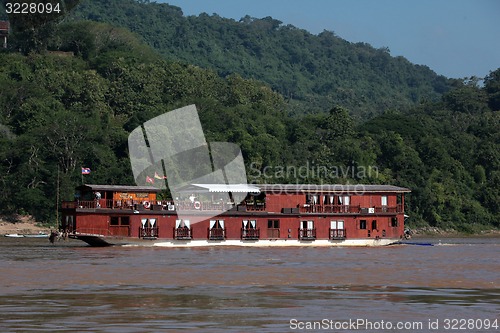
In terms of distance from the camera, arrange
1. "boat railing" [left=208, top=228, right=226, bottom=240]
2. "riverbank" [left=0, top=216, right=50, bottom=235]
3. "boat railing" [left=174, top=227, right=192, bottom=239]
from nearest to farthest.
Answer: "boat railing" [left=174, top=227, right=192, bottom=239], "boat railing" [left=208, top=228, right=226, bottom=240], "riverbank" [left=0, top=216, right=50, bottom=235]

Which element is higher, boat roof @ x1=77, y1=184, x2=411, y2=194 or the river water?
boat roof @ x1=77, y1=184, x2=411, y2=194

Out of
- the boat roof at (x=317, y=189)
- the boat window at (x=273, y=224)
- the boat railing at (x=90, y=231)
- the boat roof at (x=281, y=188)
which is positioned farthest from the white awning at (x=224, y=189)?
the boat railing at (x=90, y=231)

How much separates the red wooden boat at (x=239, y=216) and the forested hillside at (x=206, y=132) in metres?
24.8

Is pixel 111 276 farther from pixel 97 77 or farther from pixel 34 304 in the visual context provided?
pixel 97 77

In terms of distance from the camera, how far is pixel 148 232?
2190 inches

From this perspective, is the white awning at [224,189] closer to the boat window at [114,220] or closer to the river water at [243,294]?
the boat window at [114,220]

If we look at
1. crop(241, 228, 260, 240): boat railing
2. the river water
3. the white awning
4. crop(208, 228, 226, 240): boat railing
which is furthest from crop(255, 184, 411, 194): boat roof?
the river water

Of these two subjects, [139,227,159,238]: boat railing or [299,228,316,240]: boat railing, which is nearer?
[139,227,159,238]: boat railing

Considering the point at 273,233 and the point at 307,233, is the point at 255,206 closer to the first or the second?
the point at 273,233

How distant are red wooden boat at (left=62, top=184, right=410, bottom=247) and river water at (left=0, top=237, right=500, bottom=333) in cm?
880

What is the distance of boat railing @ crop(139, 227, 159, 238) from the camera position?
182 ft

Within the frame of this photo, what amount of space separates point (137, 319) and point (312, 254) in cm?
2824

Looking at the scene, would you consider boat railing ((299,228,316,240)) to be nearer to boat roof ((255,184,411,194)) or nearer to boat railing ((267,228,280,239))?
boat railing ((267,228,280,239))

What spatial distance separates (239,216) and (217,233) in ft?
5.34
